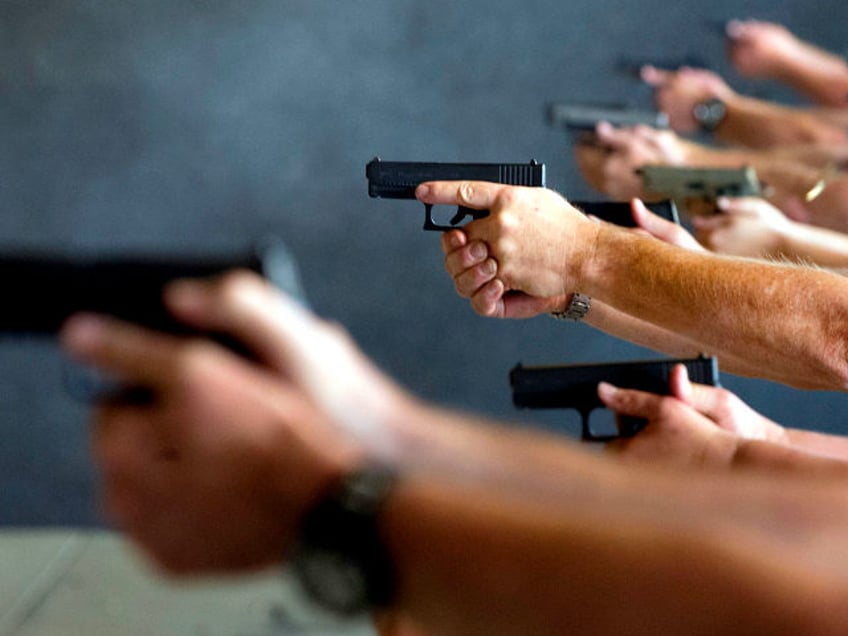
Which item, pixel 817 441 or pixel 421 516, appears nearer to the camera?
pixel 421 516

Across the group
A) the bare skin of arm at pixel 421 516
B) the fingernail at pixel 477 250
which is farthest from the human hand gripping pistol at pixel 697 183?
the bare skin of arm at pixel 421 516

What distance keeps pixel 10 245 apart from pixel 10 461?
196 millimetres

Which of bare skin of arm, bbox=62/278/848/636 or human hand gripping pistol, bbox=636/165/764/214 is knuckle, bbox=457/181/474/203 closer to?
bare skin of arm, bbox=62/278/848/636

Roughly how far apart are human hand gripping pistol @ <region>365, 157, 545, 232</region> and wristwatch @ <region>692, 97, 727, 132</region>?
1147mm

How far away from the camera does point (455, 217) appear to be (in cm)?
77

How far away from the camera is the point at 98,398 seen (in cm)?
31

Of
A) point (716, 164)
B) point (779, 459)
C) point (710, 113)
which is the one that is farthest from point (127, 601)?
point (710, 113)

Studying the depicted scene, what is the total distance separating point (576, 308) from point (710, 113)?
110 centimetres

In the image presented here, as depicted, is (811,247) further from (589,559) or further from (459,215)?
(589,559)

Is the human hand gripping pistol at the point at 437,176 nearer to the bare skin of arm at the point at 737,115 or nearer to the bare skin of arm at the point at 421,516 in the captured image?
the bare skin of arm at the point at 421,516

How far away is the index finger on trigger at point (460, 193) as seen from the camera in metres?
0.70

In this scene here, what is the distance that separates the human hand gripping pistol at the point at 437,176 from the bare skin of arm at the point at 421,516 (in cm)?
38

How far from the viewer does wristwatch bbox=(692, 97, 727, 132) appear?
6.01 feet

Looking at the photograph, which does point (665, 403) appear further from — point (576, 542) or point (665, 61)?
point (665, 61)
